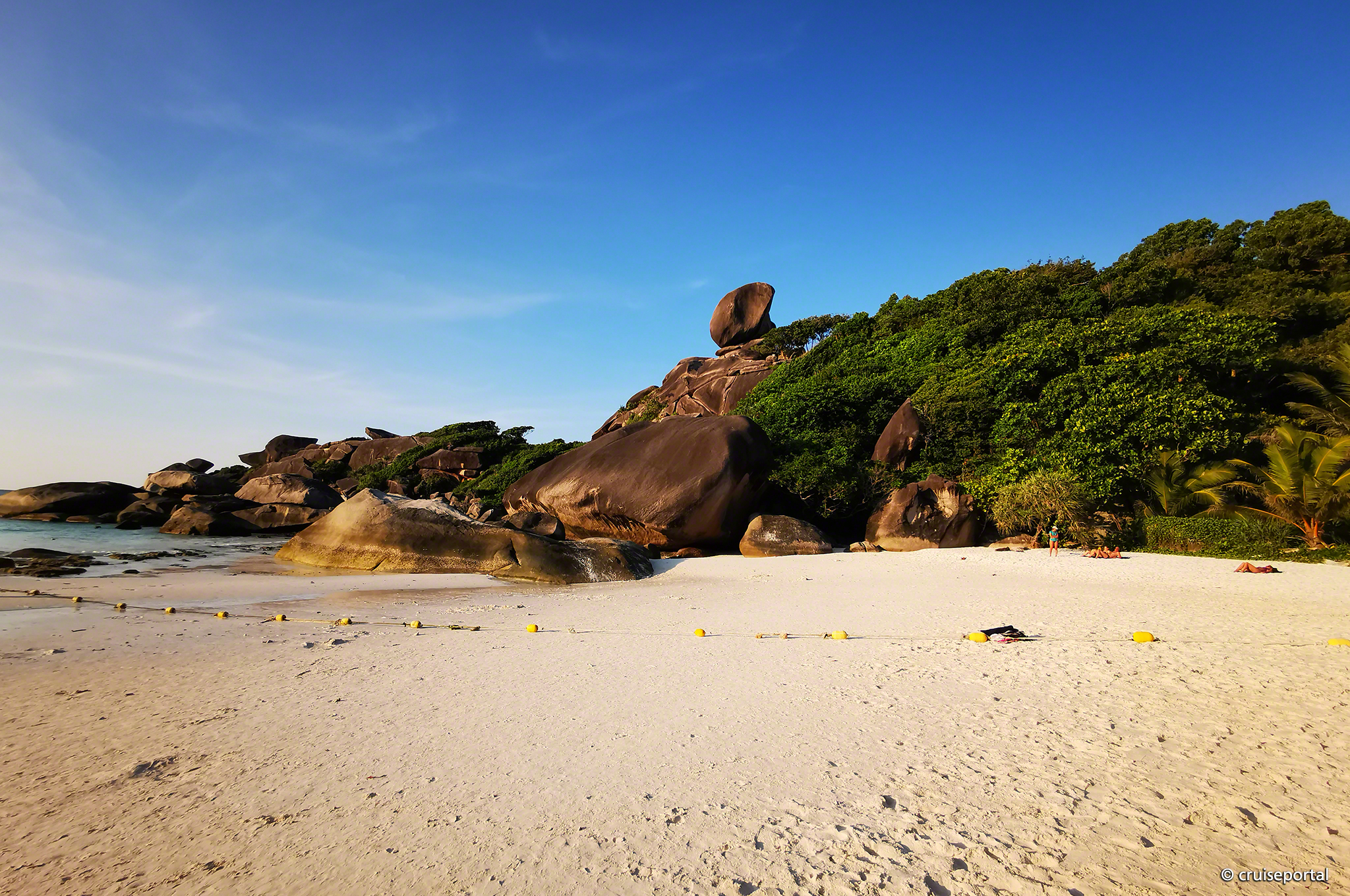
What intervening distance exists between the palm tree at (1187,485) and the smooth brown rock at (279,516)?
3162 centimetres

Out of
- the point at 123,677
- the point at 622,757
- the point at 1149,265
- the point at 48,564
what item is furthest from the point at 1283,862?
the point at 1149,265

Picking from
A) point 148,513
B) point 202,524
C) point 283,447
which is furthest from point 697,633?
point 283,447

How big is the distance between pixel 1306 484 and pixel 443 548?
57.5ft

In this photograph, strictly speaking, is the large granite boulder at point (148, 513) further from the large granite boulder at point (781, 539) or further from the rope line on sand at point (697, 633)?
the large granite boulder at point (781, 539)

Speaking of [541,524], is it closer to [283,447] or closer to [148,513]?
[148,513]

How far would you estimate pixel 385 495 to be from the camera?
47.3 feet

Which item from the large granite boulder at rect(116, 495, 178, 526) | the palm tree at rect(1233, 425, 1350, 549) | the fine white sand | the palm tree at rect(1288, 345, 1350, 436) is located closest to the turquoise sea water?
the large granite boulder at rect(116, 495, 178, 526)

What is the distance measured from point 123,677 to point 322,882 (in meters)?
3.89

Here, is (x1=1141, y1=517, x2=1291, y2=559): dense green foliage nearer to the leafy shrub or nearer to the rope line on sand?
the rope line on sand

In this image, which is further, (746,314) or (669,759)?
(746,314)

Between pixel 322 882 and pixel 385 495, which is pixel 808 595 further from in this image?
pixel 385 495

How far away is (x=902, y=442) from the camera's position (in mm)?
19516

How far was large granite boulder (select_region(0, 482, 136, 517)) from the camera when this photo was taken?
100ft

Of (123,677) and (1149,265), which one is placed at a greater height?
(1149,265)
